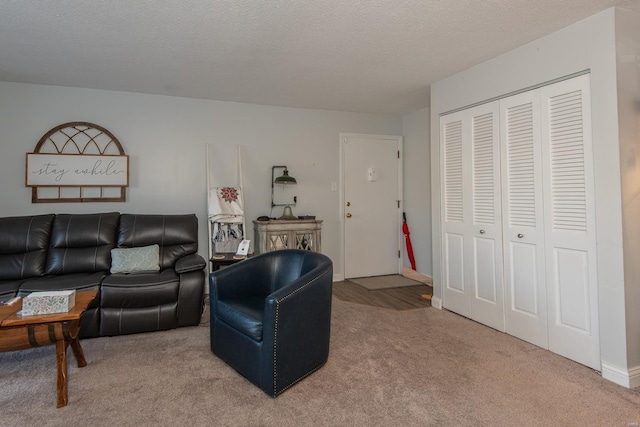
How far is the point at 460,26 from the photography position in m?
2.45

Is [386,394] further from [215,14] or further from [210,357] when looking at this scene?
[215,14]

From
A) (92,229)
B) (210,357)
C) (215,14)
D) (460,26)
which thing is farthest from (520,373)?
(92,229)

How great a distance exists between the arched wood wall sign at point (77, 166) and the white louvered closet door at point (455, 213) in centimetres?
341

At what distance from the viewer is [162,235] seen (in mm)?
3541

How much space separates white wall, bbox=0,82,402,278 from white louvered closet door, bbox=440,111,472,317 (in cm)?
167

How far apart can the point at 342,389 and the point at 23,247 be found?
10.00 feet

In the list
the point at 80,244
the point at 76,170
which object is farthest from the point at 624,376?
the point at 76,170

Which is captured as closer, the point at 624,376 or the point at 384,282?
the point at 624,376

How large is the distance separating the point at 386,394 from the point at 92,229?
2.99 metres

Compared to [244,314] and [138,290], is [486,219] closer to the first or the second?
[244,314]

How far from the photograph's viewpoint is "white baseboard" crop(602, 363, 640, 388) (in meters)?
2.12

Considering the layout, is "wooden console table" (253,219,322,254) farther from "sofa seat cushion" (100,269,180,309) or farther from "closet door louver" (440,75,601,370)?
"closet door louver" (440,75,601,370)

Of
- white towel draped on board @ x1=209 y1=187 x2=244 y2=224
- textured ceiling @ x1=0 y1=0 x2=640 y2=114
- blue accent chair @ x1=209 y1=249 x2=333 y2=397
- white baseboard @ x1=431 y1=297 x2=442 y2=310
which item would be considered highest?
textured ceiling @ x1=0 y1=0 x2=640 y2=114

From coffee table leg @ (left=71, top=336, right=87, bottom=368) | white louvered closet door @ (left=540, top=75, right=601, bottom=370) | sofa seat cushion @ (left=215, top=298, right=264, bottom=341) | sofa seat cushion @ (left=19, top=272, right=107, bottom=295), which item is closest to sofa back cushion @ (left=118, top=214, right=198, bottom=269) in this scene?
sofa seat cushion @ (left=19, top=272, right=107, bottom=295)
